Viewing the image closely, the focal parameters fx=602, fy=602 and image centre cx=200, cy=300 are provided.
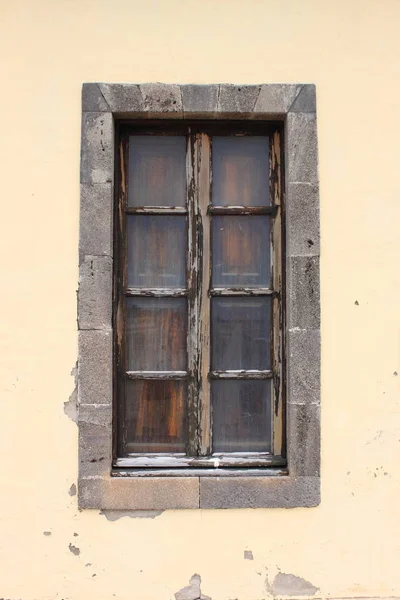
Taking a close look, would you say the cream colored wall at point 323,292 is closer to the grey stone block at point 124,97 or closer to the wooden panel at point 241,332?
the grey stone block at point 124,97

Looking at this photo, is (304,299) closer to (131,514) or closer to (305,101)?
(305,101)

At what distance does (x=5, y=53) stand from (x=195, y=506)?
8.09 feet

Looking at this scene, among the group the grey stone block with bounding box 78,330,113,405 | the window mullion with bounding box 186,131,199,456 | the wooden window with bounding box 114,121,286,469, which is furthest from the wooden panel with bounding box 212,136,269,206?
the grey stone block with bounding box 78,330,113,405

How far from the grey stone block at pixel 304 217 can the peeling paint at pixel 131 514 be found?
1458 mm

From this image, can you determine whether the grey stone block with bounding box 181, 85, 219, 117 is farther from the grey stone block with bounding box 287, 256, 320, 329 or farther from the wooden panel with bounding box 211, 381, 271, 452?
the wooden panel with bounding box 211, 381, 271, 452

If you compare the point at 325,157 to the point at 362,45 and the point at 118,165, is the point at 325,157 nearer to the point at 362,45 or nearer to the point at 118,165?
the point at 362,45

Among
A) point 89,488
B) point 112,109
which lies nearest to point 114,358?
point 89,488

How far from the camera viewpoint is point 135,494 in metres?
2.96

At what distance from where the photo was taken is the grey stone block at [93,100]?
9.91ft

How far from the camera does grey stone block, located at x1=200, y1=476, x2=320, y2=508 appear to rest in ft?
9.76

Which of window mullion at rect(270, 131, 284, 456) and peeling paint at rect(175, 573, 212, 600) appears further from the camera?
window mullion at rect(270, 131, 284, 456)

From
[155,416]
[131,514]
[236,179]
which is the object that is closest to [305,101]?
[236,179]

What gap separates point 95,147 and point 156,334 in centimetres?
100

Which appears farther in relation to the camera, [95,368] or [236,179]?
[236,179]
